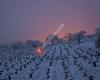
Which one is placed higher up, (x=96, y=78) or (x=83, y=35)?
(x=83, y=35)

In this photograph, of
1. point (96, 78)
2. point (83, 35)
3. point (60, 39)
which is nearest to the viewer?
point (96, 78)

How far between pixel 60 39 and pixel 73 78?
572 feet

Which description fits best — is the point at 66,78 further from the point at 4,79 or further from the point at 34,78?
the point at 4,79

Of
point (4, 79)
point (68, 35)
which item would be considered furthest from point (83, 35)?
point (4, 79)

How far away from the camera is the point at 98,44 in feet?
148

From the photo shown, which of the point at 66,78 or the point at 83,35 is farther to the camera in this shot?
the point at 83,35

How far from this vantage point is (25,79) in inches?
938

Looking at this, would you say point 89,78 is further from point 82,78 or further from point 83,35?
point 83,35

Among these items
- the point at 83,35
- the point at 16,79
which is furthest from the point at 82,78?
the point at 83,35

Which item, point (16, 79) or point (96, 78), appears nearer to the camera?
point (96, 78)

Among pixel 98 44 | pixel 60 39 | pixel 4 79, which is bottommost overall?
pixel 4 79

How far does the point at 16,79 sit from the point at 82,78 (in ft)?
18.8

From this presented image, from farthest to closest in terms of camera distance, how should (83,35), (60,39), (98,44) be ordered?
(60,39), (83,35), (98,44)

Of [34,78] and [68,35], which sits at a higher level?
[68,35]
